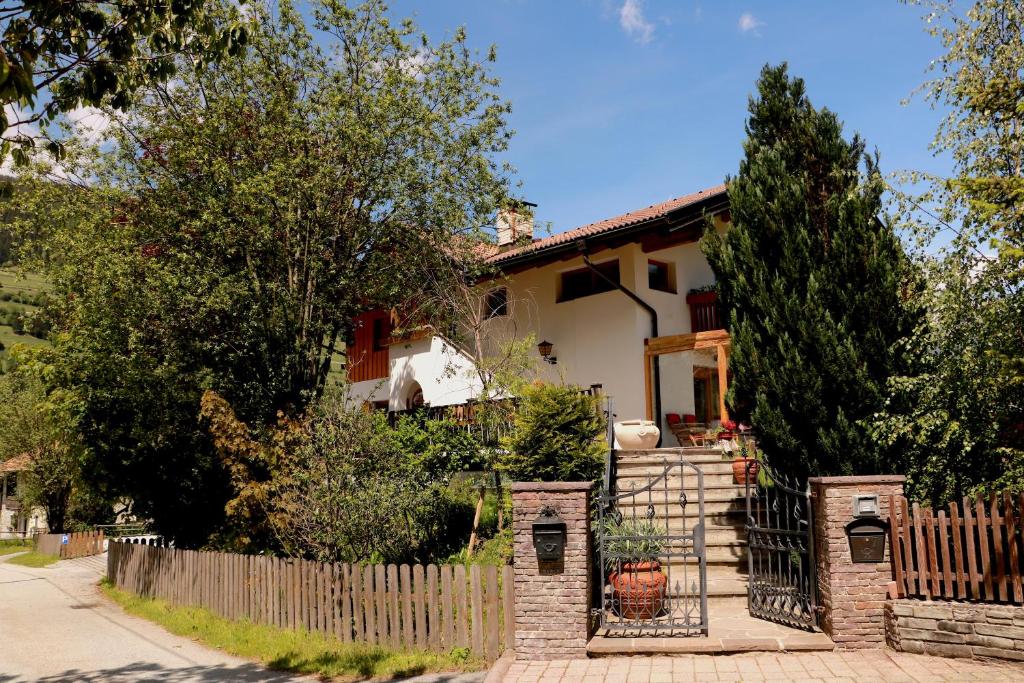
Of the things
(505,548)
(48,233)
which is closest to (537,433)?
(505,548)

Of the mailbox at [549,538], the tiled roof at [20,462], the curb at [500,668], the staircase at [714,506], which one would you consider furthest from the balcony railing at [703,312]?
the tiled roof at [20,462]

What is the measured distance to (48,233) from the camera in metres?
14.0

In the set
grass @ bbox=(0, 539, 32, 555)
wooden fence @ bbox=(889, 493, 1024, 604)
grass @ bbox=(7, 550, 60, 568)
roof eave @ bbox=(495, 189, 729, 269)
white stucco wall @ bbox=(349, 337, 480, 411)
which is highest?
roof eave @ bbox=(495, 189, 729, 269)

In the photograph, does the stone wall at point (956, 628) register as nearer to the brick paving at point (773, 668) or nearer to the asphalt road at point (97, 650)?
the brick paving at point (773, 668)

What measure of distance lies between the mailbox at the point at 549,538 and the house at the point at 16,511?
23.5 meters

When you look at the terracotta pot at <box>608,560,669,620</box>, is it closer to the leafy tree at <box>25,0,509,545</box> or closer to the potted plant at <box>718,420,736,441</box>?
the potted plant at <box>718,420,736,441</box>

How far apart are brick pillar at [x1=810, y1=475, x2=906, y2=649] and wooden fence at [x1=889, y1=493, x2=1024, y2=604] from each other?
0.16 meters

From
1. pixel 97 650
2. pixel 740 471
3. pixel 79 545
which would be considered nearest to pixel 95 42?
pixel 97 650

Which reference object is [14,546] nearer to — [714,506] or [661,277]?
[661,277]

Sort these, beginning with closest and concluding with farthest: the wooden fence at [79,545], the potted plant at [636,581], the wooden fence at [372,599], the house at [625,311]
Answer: the wooden fence at [372,599] < the potted plant at [636,581] < the house at [625,311] < the wooden fence at [79,545]

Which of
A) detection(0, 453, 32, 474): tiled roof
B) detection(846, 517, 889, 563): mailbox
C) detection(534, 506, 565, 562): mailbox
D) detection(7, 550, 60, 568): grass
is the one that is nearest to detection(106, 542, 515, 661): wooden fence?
detection(534, 506, 565, 562): mailbox

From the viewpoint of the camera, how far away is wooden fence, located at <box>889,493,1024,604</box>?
22.4 ft

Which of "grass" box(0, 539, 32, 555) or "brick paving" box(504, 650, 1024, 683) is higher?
"brick paving" box(504, 650, 1024, 683)

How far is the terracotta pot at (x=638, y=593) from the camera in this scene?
814 centimetres
